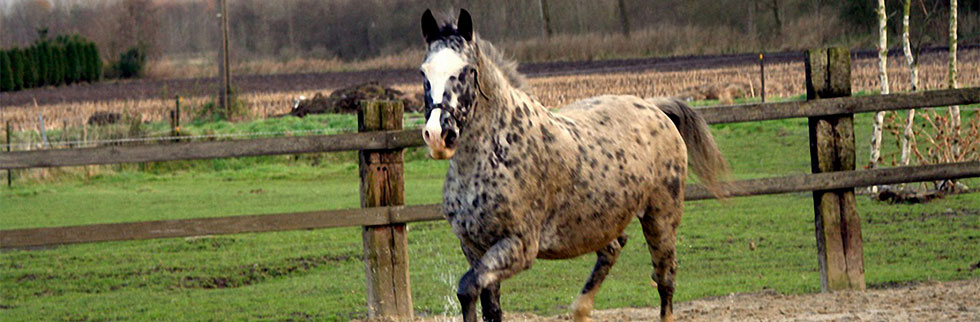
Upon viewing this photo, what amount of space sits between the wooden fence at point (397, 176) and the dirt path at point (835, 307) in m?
0.37

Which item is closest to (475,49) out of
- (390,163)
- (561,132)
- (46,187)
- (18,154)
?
(561,132)

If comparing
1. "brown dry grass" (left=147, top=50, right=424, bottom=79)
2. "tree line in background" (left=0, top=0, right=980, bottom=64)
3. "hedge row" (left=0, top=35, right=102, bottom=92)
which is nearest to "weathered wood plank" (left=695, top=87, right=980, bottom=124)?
"tree line in background" (left=0, top=0, right=980, bottom=64)

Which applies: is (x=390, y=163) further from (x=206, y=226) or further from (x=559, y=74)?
(x=559, y=74)

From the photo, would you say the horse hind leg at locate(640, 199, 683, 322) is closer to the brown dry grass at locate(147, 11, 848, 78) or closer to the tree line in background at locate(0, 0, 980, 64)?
the tree line in background at locate(0, 0, 980, 64)

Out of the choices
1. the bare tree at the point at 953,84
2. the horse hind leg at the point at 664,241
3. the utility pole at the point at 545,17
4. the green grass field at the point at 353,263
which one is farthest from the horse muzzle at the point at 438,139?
the utility pole at the point at 545,17

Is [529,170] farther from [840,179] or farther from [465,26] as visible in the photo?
[840,179]

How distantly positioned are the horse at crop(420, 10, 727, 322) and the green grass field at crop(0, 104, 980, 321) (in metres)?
1.84

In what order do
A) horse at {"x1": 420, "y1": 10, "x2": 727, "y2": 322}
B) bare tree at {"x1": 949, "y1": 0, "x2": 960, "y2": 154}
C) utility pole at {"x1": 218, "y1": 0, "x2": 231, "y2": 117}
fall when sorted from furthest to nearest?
utility pole at {"x1": 218, "y1": 0, "x2": 231, "y2": 117} → bare tree at {"x1": 949, "y1": 0, "x2": 960, "y2": 154} → horse at {"x1": 420, "y1": 10, "x2": 727, "y2": 322}

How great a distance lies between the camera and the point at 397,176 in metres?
7.21

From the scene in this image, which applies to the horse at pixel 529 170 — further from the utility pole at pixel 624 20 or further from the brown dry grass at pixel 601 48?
the utility pole at pixel 624 20

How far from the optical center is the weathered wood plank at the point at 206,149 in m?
6.89

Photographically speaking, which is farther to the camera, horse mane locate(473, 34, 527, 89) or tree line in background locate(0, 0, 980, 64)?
tree line in background locate(0, 0, 980, 64)

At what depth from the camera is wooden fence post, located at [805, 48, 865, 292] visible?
25.0 ft

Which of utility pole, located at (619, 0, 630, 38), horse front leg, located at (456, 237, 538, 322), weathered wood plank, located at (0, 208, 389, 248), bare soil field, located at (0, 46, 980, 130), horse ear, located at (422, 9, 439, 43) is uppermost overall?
utility pole, located at (619, 0, 630, 38)
